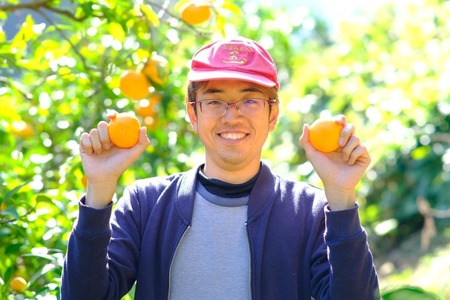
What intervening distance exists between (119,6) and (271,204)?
1060 millimetres

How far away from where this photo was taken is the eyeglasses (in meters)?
1.95

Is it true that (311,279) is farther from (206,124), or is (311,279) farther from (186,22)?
(186,22)

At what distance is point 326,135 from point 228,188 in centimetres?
27

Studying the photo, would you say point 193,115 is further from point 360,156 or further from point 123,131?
point 360,156

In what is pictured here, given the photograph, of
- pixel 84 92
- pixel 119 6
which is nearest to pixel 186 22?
pixel 119 6

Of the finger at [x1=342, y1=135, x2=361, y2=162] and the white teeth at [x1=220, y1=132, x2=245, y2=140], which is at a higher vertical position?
the white teeth at [x1=220, y1=132, x2=245, y2=140]

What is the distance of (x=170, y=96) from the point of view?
3.36 m

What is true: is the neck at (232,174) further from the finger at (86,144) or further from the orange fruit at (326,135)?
the finger at (86,144)

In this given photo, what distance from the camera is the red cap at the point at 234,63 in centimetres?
195

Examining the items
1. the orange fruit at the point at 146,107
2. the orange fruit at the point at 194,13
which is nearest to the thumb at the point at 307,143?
the orange fruit at the point at 194,13

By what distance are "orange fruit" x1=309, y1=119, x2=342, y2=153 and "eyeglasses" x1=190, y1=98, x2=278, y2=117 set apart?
0.16m

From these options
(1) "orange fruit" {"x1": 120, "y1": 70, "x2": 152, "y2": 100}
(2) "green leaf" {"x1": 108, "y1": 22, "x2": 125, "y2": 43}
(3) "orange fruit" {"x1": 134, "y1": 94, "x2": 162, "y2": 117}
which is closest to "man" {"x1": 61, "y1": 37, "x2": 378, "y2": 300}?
(1) "orange fruit" {"x1": 120, "y1": 70, "x2": 152, "y2": 100}

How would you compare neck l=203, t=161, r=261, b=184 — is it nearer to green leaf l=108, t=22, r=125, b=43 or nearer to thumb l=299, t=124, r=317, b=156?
thumb l=299, t=124, r=317, b=156

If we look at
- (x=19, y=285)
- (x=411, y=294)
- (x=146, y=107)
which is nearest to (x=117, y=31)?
(x=146, y=107)
